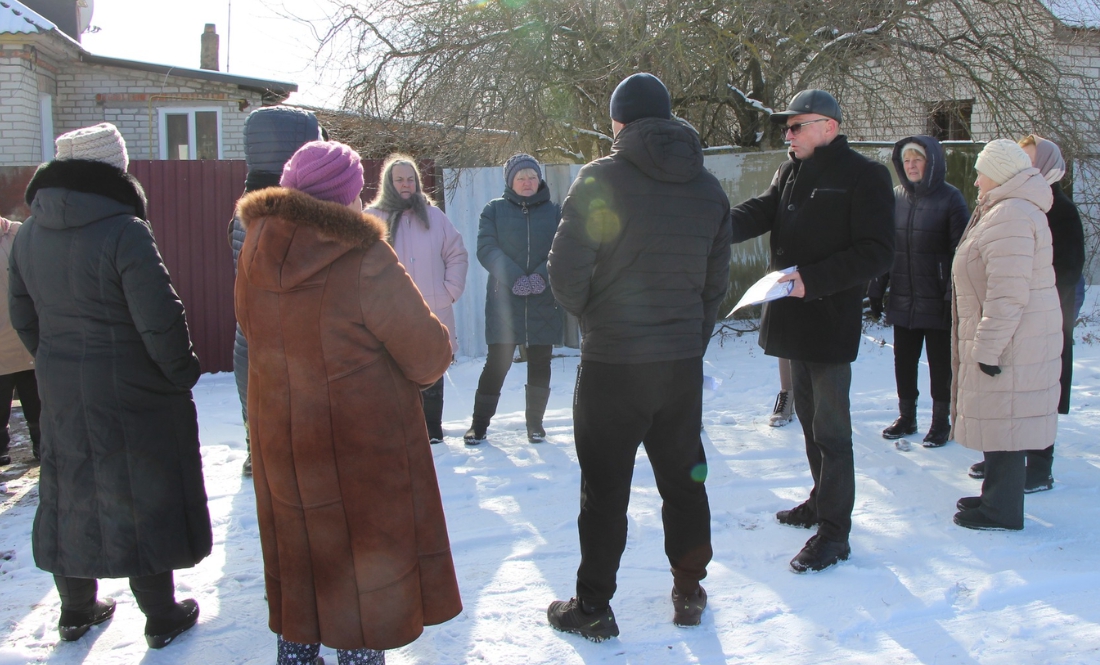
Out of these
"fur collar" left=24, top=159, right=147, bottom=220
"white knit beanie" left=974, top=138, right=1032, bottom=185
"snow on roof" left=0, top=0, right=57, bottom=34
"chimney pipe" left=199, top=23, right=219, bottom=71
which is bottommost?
"fur collar" left=24, top=159, right=147, bottom=220

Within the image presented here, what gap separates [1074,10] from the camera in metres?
9.61

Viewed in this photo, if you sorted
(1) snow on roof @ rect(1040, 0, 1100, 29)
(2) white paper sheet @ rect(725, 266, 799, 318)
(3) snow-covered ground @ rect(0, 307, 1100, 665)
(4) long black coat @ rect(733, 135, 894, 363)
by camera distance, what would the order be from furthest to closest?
1. (1) snow on roof @ rect(1040, 0, 1100, 29)
2. (4) long black coat @ rect(733, 135, 894, 363)
3. (2) white paper sheet @ rect(725, 266, 799, 318)
4. (3) snow-covered ground @ rect(0, 307, 1100, 665)

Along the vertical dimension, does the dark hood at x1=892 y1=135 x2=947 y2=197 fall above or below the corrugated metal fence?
above

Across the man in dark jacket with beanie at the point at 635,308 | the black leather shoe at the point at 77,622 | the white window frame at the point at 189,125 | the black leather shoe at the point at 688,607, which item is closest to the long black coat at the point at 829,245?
the man in dark jacket with beanie at the point at 635,308

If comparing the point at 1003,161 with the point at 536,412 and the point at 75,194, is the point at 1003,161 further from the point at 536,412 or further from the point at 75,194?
the point at 75,194

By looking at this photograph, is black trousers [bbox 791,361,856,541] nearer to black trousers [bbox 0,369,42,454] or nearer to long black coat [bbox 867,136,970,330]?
long black coat [bbox 867,136,970,330]

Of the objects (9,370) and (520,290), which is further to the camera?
(520,290)

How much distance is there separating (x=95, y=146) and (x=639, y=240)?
6.22 ft

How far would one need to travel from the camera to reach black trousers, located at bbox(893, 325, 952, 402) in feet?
16.3

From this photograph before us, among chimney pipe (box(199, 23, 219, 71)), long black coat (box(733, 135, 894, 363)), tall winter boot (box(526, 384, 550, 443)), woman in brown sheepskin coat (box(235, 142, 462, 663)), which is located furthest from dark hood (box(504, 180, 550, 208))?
chimney pipe (box(199, 23, 219, 71))

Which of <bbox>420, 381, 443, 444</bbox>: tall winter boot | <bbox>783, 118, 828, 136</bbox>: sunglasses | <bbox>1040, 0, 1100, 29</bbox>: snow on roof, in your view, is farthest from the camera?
<bbox>1040, 0, 1100, 29</bbox>: snow on roof

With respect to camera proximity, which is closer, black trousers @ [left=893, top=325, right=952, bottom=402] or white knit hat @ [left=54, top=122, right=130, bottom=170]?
white knit hat @ [left=54, top=122, right=130, bottom=170]

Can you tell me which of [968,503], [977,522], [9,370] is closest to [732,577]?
[977,522]

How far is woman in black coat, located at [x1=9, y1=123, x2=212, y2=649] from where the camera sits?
2.66 metres
